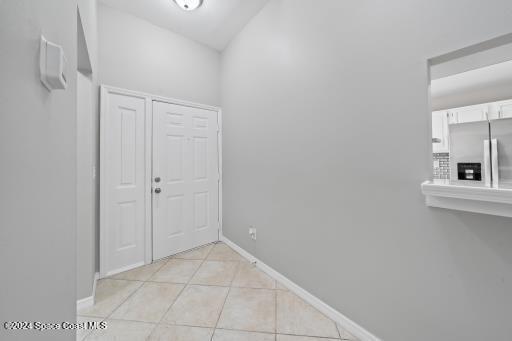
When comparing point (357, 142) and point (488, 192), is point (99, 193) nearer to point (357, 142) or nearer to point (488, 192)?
point (357, 142)

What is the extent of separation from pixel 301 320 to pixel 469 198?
1.39m

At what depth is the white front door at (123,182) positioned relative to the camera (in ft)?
7.27

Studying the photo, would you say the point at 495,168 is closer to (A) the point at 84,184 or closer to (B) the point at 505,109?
(B) the point at 505,109

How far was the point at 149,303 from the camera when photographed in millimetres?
1771

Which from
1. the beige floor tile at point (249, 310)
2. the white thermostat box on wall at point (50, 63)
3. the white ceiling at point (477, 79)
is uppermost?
the white ceiling at point (477, 79)

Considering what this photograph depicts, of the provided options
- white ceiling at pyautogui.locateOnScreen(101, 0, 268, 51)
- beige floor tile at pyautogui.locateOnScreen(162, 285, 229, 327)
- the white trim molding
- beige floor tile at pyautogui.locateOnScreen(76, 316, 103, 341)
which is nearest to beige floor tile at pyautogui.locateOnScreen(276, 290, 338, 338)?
beige floor tile at pyautogui.locateOnScreen(162, 285, 229, 327)

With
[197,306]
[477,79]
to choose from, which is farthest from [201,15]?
[477,79]

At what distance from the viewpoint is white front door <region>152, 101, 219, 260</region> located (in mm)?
2596

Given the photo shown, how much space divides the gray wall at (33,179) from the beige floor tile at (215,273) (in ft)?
4.49

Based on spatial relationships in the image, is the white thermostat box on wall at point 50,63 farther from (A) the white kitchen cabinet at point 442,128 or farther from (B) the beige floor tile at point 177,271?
(A) the white kitchen cabinet at point 442,128

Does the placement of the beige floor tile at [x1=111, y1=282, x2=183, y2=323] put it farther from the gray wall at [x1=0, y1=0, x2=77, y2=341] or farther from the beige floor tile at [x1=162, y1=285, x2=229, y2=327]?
the gray wall at [x1=0, y1=0, x2=77, y2=341]

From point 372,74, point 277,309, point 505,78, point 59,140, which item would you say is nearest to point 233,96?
point 372,74

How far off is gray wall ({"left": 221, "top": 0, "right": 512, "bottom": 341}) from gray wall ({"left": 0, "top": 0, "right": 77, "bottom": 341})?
1.59m

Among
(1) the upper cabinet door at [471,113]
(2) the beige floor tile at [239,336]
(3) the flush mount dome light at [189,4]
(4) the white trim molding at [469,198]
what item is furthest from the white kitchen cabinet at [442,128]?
(3) the flush mount dome light at [189,4]
